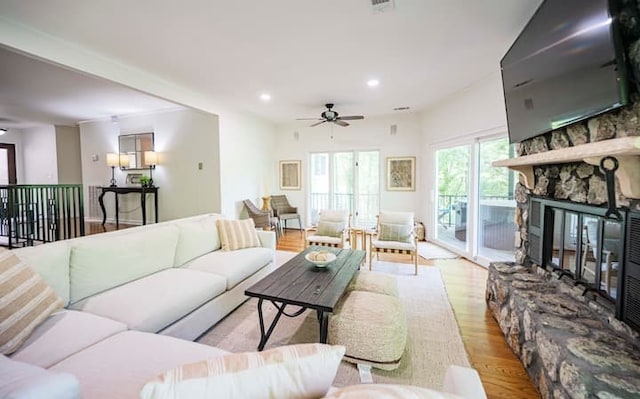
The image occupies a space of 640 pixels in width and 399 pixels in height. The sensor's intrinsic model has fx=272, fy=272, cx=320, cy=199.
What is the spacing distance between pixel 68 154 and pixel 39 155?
0.97 meters

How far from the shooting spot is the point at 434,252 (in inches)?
187

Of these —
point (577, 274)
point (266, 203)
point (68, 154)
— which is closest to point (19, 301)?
point (577, 274)

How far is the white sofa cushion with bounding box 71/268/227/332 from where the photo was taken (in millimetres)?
1747

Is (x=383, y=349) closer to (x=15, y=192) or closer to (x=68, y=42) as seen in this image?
(x=68, y=42)

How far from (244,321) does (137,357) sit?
1.23 meters

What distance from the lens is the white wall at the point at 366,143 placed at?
602 cm

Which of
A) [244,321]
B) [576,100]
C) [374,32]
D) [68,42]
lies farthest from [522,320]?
[68,42]

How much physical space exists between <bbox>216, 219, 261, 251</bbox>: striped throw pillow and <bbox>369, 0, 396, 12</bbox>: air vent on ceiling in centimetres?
262

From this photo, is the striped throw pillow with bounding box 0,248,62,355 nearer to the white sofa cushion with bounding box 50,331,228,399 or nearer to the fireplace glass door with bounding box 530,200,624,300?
the white sofa cushion with bounding box 50,331,228,399

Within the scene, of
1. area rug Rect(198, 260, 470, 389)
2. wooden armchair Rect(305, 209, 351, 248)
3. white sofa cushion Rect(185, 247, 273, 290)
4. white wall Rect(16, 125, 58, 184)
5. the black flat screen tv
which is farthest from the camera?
white wall Rect(16, 125, 58, 184)

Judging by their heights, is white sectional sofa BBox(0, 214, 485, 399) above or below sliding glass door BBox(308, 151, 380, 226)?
below

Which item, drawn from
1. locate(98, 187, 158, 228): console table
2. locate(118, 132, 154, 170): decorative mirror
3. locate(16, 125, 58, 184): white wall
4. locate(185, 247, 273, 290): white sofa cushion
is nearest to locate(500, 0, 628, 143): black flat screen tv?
locate(185, 247, 273, 290): white sofa cushion

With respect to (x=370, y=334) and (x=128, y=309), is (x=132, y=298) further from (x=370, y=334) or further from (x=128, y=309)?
(x=370, y=334)

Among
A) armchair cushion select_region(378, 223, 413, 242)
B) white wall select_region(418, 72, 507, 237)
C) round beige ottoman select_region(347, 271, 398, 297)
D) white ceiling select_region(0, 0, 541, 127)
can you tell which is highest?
white ceiling select_region(0, 0, 541, 127)
